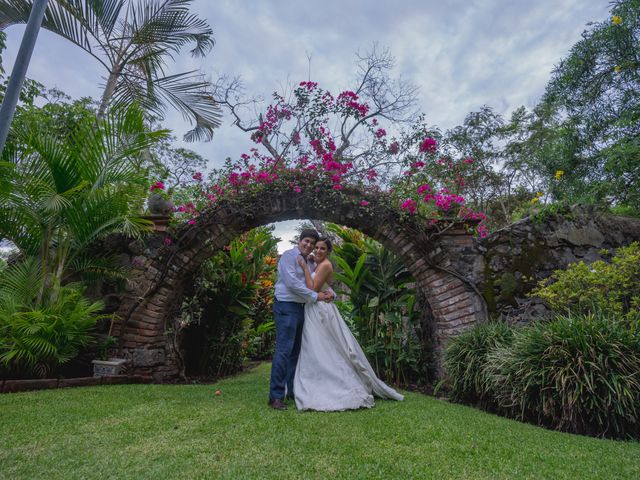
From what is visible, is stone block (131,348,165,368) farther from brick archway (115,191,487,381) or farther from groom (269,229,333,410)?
groom (269,229,333,410)

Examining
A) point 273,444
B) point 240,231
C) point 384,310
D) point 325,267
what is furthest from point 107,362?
point 384,310

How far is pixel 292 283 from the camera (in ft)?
10.8

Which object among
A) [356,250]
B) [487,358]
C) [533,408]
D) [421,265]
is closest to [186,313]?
[356,250]

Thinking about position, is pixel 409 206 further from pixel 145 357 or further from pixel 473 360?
pixel 145 357

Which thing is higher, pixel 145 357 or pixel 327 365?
pixel 327 365

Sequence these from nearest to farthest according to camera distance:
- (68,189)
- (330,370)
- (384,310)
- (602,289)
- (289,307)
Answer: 1. (330,370)
2. (289,307)
3. (602,289)
4. (68,189)
5. (384,310)

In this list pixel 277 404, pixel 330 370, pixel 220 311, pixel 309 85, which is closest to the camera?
pixel 277 404

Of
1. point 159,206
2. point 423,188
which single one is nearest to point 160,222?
point 159,206

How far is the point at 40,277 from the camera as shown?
3.70 m

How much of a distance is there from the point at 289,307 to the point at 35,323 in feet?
7.62

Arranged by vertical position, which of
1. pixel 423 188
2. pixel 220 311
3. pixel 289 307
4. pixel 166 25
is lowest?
pixel 220 311

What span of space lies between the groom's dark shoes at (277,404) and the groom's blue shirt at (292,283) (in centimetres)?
86

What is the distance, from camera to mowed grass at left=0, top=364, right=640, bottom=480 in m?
1.71

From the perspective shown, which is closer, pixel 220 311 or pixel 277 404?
pixel 277 404
